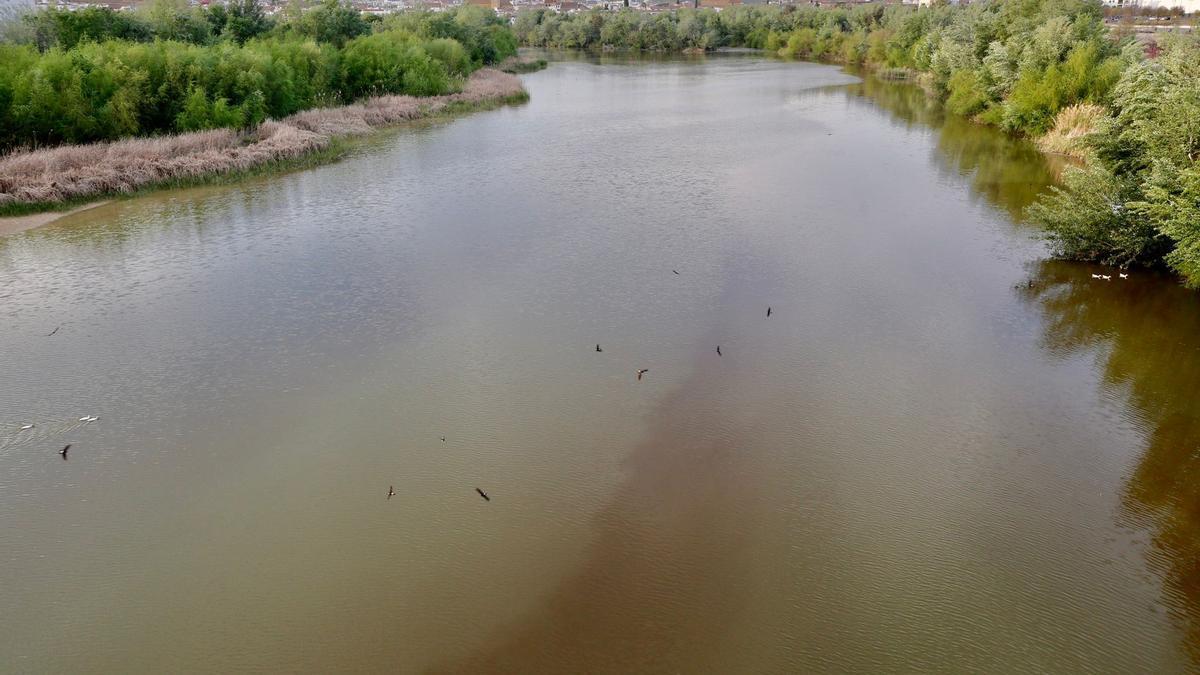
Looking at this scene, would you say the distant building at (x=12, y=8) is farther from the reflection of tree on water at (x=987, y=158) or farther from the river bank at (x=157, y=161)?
the reflection of tree on water at (x=987, y=158)

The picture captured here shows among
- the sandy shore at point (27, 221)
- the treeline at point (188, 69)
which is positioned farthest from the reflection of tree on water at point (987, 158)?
the sandy shore at point (27, 221)

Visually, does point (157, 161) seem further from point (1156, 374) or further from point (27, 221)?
point (1156, 374)

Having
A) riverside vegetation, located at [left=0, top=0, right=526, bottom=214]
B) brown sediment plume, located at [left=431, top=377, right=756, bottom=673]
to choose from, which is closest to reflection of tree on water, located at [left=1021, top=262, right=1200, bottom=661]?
brown sediment plume, located at [left=431, top=377, right=756, bottom=673]

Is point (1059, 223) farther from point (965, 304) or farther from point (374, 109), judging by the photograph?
point (374, 109)

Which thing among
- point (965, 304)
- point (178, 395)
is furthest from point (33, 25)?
point (965, 304)

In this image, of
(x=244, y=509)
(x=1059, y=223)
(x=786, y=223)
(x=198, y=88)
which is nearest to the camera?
(x=244, y=509)

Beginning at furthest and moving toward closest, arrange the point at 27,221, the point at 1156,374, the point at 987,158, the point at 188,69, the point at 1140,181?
the point at 987,158 < the point at 188,69 < the point at 27,221 < the point at 1140,181 < the point at 1156,374

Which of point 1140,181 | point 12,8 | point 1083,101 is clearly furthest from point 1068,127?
A: point 12,8
